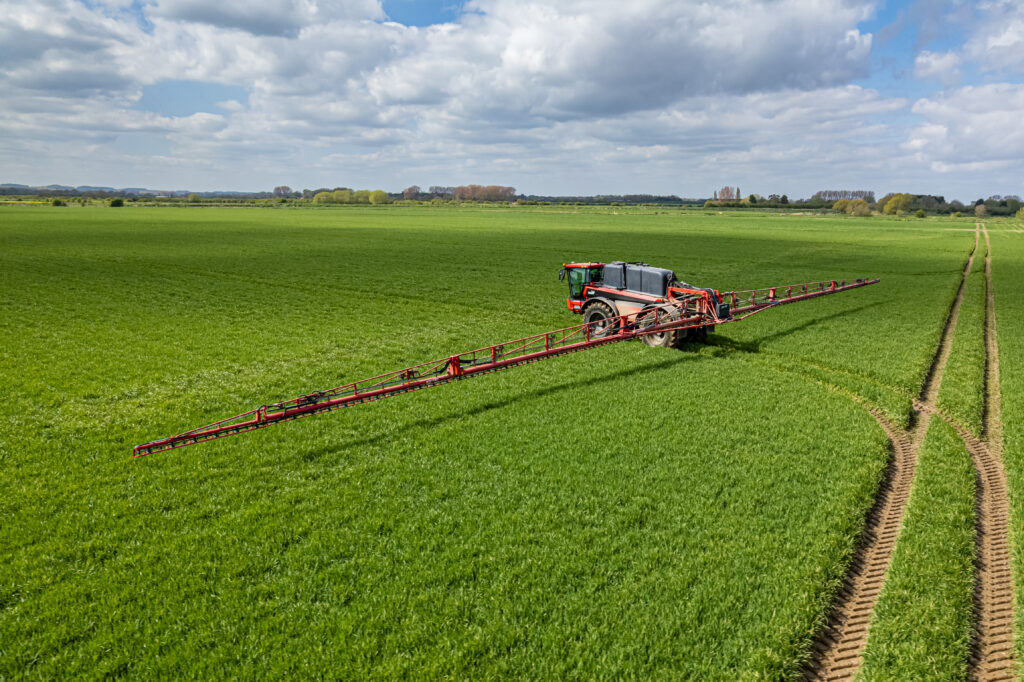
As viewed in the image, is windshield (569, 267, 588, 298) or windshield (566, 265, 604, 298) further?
windshield (569, 267, 588, 298)

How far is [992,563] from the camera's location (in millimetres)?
9008

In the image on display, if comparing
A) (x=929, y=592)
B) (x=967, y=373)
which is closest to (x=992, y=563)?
(x=929, y=592)

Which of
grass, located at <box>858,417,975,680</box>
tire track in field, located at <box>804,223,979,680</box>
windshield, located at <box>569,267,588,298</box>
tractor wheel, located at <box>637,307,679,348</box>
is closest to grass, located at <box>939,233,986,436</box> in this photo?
tire track in field, located at <box>804,223,979,680</box>

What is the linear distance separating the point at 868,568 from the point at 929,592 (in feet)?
2.70

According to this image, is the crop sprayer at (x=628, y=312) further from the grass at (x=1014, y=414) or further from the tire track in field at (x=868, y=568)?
the grass at (x=1014, y=414)

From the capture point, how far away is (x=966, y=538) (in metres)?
9.45

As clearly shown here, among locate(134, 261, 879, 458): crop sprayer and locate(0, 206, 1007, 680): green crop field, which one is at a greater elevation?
locate(134, 261, 879, 458): crop sprayer

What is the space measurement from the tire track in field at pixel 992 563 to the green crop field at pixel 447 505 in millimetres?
333

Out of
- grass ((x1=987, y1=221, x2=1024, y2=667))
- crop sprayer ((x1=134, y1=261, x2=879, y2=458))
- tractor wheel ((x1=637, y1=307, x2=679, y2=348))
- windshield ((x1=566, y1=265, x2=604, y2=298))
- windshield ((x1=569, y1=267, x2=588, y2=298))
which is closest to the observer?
grass ((x1=987, y1=221, x2=1024, y2=667))

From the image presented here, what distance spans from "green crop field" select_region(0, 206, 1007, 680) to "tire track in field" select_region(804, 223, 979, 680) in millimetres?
226

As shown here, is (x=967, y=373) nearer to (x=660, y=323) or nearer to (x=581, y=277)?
(x=660, y=323)

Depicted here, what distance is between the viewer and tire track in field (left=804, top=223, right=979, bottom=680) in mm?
7242

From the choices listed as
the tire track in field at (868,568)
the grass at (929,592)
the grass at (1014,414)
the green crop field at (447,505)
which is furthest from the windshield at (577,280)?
the grass at (929,592)

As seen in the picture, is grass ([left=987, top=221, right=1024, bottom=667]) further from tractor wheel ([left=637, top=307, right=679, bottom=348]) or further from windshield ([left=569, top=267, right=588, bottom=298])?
windshield ([left=569, top=267, right=588, bottom=298])
